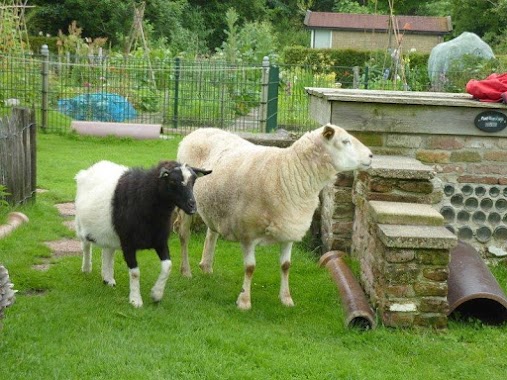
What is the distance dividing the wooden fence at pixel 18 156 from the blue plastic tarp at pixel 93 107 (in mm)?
8094

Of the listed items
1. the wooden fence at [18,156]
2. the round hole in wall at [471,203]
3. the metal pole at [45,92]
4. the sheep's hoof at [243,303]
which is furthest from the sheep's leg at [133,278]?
the metal pole at [45,92]

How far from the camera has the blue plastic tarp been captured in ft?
60.7

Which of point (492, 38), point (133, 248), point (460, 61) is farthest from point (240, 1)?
point (133, 248)

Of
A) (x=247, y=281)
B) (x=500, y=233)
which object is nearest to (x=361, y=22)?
(x=500, y=233)

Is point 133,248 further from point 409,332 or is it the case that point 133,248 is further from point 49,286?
point 409,332

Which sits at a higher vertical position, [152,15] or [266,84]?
[152,15]

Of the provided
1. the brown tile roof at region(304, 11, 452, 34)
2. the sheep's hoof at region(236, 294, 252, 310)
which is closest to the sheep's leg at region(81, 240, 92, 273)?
the sheep's hoof at region(236, 294, 252, 310)

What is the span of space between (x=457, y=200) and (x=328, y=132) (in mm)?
2381

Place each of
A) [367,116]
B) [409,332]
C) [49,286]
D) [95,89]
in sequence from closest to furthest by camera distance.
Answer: [409,332] → [49,286] → [367,116] → [95,89]

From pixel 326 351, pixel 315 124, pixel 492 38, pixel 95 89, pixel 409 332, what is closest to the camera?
pixel 326 351

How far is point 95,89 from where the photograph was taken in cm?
1884

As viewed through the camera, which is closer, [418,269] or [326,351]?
[326,351]

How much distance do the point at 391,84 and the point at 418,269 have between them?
1164 cm

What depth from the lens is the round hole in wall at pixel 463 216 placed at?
8555 millimetres
